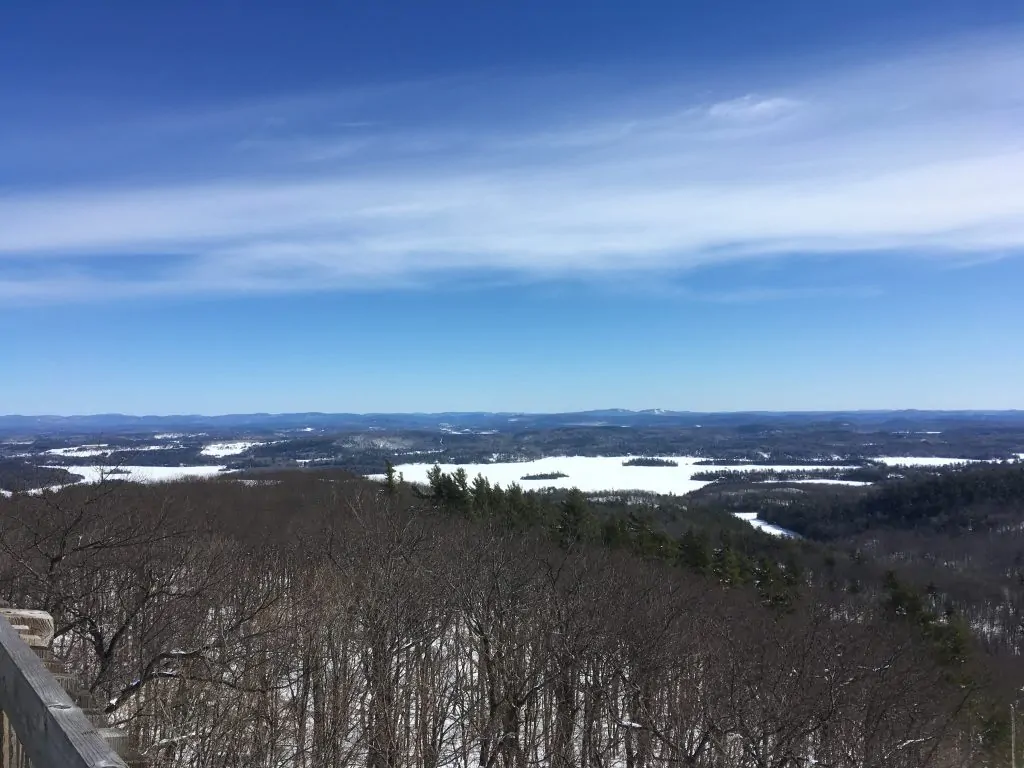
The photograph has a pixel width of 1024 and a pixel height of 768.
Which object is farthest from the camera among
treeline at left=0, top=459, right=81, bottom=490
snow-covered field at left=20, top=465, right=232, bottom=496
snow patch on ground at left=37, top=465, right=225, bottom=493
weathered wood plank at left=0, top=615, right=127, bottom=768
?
treeline at left=0, top=459, right=81, bottom=490

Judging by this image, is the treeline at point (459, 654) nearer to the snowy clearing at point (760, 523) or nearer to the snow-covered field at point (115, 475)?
the snow-covered field at point (115, 475)

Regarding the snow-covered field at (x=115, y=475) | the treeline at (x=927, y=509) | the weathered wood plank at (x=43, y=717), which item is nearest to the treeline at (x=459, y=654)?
the snow-covered field at (x=115, y=475)

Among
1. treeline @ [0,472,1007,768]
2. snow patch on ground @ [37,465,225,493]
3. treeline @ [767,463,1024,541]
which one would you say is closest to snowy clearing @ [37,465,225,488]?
snow patch on ground @ [37,465,225,493]

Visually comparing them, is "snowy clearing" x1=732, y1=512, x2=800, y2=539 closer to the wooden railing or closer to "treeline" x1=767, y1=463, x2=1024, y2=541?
"treeline" x1=767, y1=463, x2=1024, y2=541

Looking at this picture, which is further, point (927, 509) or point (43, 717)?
point (927, 509)

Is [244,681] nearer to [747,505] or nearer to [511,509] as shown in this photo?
[511,509]

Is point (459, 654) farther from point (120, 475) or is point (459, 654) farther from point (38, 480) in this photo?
point (38, 480)

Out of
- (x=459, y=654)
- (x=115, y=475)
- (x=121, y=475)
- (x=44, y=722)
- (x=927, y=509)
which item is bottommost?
(x=927, y=509)

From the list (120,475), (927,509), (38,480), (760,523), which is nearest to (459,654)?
(120,475)
